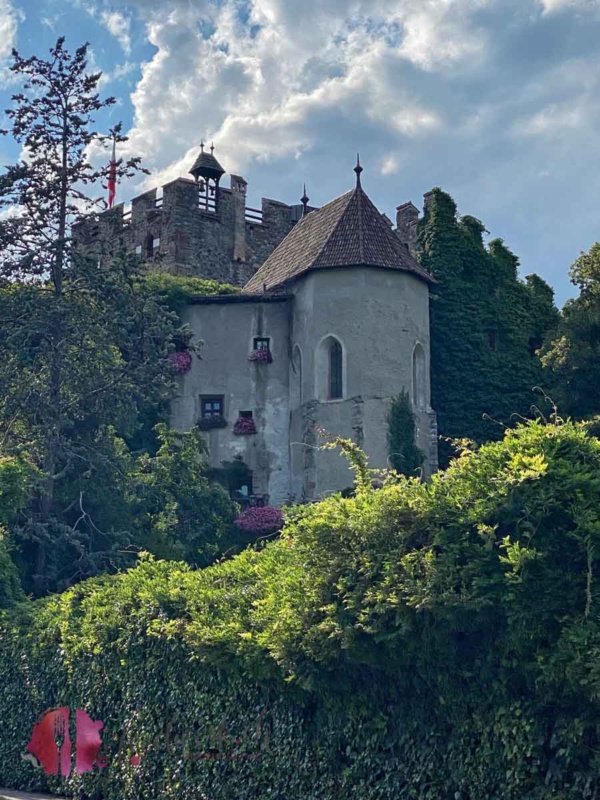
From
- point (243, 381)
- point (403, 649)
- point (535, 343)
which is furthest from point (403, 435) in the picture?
point (403, 649)

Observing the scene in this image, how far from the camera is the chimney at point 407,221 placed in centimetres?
3912

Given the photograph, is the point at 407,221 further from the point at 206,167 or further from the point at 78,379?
the point at 78,379

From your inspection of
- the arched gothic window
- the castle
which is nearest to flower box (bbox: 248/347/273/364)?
the castle

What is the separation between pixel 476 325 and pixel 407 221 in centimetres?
614

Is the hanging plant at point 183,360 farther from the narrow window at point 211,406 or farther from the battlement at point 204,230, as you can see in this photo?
the battlement at point 204,230

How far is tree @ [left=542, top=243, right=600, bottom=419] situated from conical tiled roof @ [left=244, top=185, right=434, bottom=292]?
413cm

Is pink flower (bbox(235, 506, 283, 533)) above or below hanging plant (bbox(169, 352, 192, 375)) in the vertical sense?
below

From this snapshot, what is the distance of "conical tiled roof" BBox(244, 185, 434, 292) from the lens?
32.0 meters

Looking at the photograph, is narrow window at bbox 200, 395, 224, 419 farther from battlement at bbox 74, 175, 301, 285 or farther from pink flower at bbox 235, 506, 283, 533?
battlement at bbox 74, 175, 301, 285

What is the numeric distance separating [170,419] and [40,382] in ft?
38.9

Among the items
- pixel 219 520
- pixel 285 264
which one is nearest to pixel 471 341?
pixel 285 264

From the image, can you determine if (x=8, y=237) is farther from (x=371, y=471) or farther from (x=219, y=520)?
(x=371, y=471)

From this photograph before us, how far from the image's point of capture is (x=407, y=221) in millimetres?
39406

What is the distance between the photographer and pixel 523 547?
325 inches
